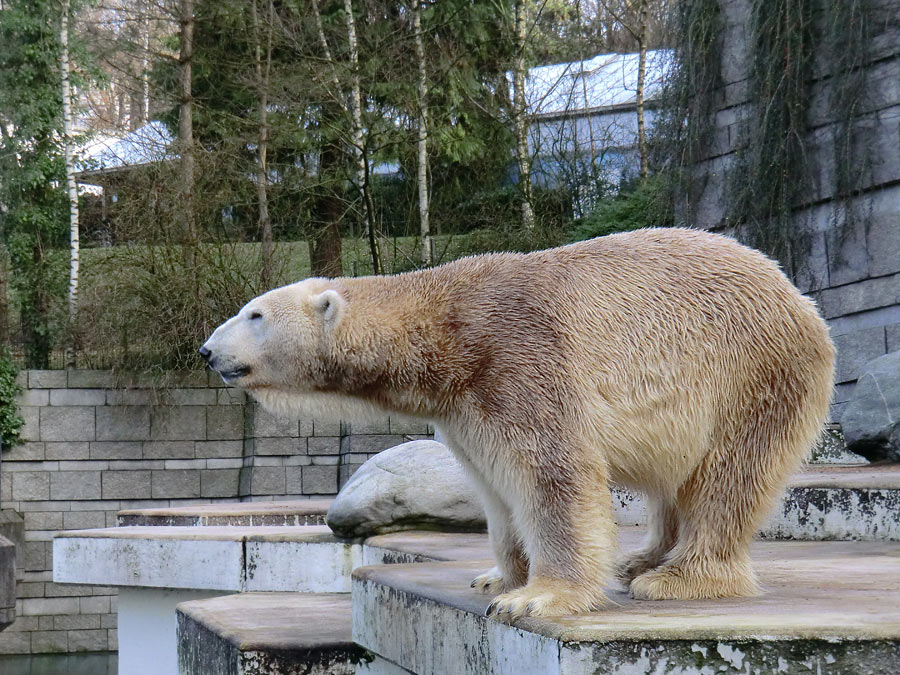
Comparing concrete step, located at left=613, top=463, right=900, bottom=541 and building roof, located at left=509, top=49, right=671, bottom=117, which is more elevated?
building roof, located at left=509, top=49, right=671, bottom=117

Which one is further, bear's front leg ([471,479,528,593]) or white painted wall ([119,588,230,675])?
white painted wall ([119,588,230,675])

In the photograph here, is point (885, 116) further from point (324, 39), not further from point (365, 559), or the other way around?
point (324, 39)

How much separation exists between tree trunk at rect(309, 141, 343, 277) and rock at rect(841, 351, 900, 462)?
8.58m

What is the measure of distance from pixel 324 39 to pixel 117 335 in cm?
516

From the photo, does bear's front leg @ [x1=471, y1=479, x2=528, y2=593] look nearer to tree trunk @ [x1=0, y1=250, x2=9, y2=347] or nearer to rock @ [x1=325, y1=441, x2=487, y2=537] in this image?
rock @ [x1=325, y1=441, x2=487, y2=537]

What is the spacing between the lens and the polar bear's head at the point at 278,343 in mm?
2990

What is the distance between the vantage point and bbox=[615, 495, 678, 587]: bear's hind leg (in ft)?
9.77

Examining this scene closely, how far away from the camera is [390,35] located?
14.9m

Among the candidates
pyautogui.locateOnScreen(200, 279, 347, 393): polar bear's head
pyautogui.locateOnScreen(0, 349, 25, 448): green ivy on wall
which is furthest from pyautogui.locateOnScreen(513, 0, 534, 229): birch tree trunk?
pyautogui.locateOnScreen(200, 279, 347, 393): polar bear's head

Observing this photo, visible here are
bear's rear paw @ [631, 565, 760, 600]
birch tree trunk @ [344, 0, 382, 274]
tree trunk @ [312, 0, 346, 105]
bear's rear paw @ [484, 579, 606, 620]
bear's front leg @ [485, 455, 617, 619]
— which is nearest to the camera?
bear's rear paw @ [484, 579, 606, 620]

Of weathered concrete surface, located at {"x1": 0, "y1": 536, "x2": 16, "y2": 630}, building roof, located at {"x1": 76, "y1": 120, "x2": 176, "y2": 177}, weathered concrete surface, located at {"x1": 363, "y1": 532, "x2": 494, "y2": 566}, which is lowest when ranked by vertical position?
weathered concrete surface, located at {"x1": 0, "y1": 536, "x2": 16, "y2": 630}

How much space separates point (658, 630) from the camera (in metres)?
2.08

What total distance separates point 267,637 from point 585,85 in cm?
1442

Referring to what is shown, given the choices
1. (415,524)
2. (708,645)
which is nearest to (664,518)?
(708,645)
